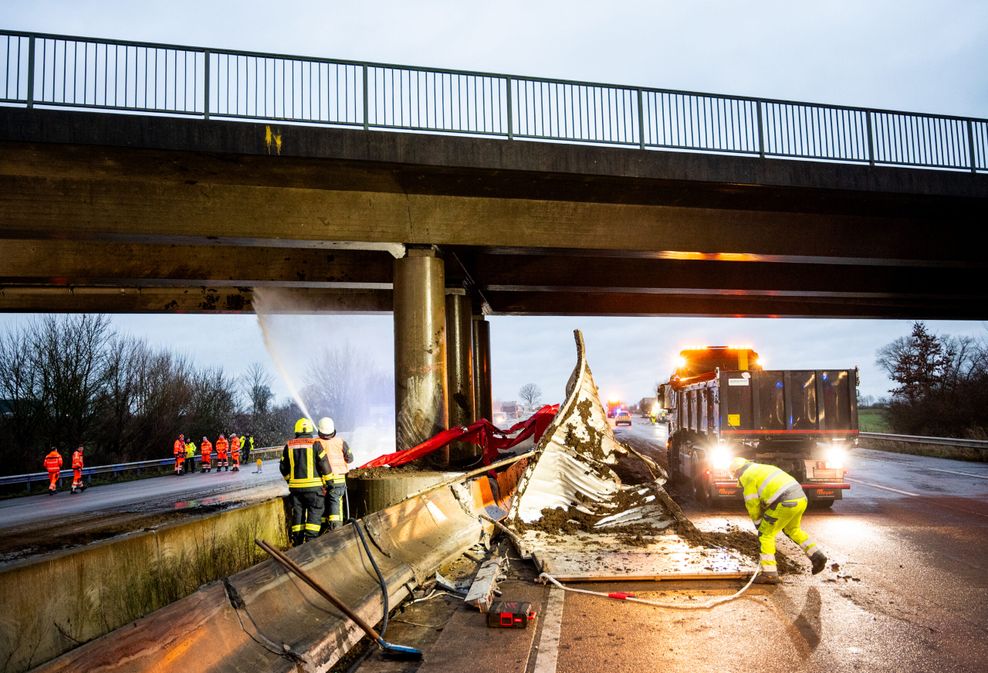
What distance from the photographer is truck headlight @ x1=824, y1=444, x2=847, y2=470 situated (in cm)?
1245

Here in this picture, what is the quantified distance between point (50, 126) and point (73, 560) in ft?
30.9

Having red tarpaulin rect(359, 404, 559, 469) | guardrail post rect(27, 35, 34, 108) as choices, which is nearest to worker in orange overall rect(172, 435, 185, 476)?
red tarpaulin rect(359, 404, 559, 469)

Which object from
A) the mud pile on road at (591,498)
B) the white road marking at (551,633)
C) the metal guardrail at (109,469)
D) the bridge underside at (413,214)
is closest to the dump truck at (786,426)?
the mud pile on road at (591,498)

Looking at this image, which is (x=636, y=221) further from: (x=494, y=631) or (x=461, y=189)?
(x=494, y=631)

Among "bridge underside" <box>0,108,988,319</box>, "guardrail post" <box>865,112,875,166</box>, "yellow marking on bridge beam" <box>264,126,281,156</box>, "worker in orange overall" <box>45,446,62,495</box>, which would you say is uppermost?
"guardrail post" <box>865,112,875,166</box>

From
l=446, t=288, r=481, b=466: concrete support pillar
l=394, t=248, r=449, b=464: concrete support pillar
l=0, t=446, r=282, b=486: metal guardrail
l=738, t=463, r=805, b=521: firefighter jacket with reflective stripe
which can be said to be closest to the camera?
l=738, t=463, r=805, b=521: firefighter jacket with reflective stripe

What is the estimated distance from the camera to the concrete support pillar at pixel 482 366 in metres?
23.8

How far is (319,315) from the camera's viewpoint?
21734 millimetres

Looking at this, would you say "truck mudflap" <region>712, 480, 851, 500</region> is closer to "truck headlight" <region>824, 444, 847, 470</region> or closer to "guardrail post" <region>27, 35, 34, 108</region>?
"truck headlight" <region>824, 444, 847, 470</region>

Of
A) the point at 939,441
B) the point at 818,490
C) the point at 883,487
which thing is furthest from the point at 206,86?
the point at 939,441

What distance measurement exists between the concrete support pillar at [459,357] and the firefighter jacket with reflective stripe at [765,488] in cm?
1085

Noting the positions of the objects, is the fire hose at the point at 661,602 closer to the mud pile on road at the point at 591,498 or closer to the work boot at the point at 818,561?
the work boot at the point at 818,561

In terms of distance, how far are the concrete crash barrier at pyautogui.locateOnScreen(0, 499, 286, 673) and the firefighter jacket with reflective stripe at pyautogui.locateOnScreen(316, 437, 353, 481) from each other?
1568 mm

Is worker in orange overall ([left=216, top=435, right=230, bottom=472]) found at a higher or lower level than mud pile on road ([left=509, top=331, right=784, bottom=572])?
lower
